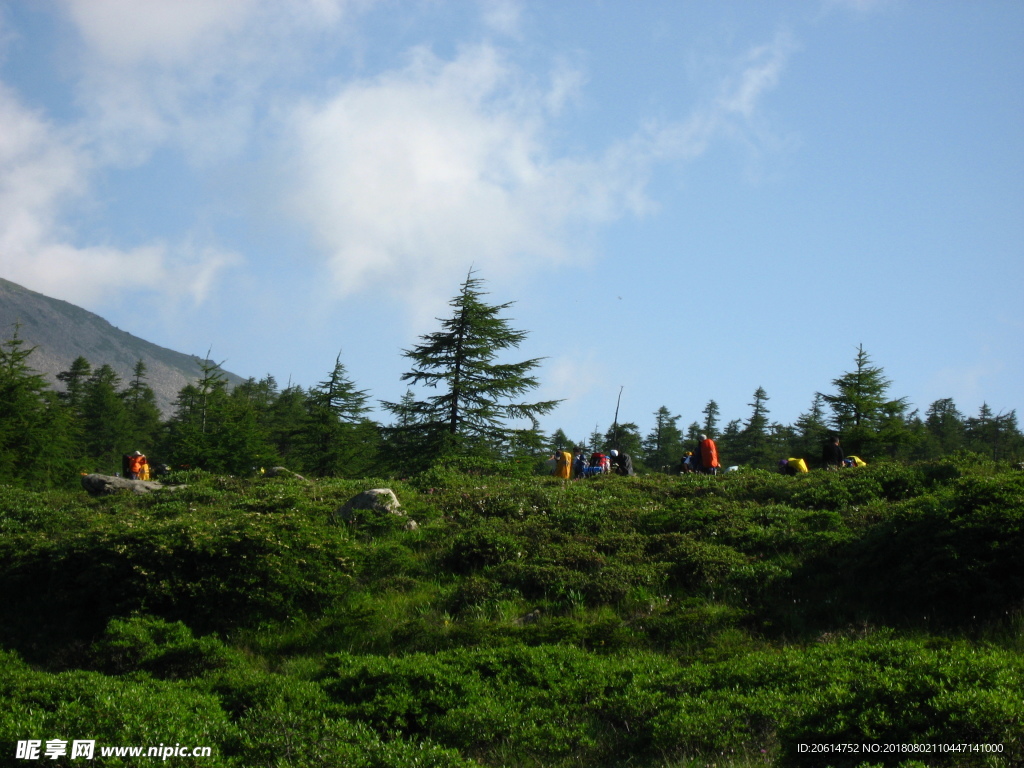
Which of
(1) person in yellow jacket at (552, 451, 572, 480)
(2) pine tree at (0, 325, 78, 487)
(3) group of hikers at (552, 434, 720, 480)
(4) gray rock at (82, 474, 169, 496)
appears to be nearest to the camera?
(4) gray rock at (82, 474, 169, 496)

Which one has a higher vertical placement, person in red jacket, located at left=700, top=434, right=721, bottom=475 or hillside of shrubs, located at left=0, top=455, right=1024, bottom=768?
person in red jacket, located at left=700, top=434, right=721, bottom=475

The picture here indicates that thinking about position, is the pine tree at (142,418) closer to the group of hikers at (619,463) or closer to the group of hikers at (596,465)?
the group of hikers at (596,465)

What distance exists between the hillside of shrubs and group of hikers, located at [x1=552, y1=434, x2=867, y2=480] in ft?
17.8

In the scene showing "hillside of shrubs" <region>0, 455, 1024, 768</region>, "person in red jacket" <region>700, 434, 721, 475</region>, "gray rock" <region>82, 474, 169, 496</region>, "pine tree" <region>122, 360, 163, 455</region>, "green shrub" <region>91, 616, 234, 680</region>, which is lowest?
"green shrub" <region>91, 616, 234, 680</region>

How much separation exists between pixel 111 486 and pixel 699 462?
55.2 feet

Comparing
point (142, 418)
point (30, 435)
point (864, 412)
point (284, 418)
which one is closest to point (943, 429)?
point (864, 412)

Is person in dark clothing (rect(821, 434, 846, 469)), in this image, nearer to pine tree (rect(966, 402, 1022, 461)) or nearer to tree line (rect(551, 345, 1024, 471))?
tree line (rect(551, 345, 1024, 471))

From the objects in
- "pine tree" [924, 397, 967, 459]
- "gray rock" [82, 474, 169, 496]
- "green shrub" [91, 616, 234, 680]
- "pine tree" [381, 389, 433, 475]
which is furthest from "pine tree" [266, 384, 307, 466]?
"pine tree" [924, 397, 967, 459]

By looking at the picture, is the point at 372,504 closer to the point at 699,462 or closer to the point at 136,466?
the point at 699,462

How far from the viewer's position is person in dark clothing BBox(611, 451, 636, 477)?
23156 mm

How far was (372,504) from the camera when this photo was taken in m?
14.8

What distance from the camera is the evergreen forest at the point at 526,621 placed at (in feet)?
20.1

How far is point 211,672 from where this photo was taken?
28.7 feet

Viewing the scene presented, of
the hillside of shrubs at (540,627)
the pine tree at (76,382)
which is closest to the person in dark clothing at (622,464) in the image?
the hillside of shrubs at (540,627)
